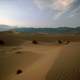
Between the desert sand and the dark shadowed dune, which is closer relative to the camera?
the dark shadowed dune

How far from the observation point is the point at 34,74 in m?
6.03

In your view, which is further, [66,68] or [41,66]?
[41,66]

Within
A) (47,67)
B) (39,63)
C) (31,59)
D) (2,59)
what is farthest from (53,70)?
(2,59)

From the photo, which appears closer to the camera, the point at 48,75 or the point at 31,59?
the point at 48,75

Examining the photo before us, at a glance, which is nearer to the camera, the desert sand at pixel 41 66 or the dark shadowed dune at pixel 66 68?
the dark shadowed dune at pixel 66 68

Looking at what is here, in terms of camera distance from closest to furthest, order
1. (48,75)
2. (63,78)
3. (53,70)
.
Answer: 1. (63,78)
2. (48,75)
3. (53,70)

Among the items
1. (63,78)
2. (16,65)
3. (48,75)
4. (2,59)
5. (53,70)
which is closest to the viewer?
(63,78)

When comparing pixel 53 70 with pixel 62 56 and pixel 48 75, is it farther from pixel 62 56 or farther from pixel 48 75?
pixel 62 56

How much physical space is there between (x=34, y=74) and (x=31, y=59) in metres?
1.53

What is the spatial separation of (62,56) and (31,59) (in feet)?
3.88

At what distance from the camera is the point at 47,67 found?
665 centimetres

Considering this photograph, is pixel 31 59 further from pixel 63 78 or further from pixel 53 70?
pixel 63 78

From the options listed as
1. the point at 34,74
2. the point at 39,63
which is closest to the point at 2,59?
the point at 39,63

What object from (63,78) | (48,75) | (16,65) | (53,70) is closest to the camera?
(63,78)
